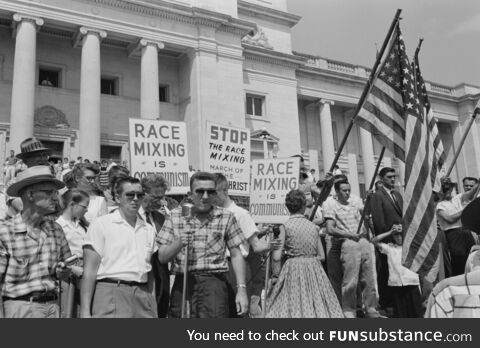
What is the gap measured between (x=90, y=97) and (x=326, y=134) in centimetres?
1731

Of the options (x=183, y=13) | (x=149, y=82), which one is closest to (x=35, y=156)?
(x=149, y=82)

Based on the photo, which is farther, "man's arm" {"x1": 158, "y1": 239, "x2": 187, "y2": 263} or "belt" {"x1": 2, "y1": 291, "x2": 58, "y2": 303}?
"man's arm" {"x1": 158, "y1": 239, "x2": 187, "y2": 263}

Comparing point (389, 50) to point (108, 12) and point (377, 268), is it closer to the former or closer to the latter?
point (377, 268)

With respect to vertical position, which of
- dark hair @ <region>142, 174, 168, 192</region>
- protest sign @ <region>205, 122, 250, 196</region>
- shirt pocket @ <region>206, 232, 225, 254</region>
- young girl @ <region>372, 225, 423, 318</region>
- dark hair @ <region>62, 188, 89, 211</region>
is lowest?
young girl @ <region>372, 225, 423, 318</region>

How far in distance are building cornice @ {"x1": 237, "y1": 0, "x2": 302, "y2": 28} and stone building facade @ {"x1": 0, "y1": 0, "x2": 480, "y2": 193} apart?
7 centimetres

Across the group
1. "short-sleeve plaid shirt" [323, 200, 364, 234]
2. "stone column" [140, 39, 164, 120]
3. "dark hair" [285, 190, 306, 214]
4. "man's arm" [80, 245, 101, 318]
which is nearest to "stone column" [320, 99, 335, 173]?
"stone column" [140, 39, 164, 120]

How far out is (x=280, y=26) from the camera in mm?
32688

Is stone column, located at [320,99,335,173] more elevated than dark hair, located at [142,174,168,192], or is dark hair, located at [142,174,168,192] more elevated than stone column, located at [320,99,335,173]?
stone column, located at [320,99,335,173]

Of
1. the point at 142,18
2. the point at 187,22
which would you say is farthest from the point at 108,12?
the point at 187,22

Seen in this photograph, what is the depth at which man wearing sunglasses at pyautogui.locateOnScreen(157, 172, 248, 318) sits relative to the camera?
163 inches

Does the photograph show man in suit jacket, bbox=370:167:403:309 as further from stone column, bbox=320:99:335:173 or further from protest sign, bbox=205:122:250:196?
stone column, bbox=320:99:335:173

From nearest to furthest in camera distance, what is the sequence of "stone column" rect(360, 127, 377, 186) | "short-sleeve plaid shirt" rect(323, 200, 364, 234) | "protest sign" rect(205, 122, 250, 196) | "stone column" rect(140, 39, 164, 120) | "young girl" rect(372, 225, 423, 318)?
"young girl" rect(372, 225, 423, 318), "short-sleeve plaid shirt" rect(323, 200, 364, 234), "protest sign" rect(205, 122, 250, 196), "stone column" rect(140, 39, 164, 120), "stone column" rect(360, 127, 377, 186)

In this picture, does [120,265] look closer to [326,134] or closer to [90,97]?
[90,97]
